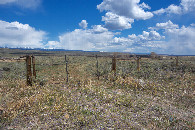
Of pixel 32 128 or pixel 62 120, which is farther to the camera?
pixel 62 120

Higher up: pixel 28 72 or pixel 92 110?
pixel 28 72

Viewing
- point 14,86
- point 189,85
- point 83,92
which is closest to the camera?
point 83,92

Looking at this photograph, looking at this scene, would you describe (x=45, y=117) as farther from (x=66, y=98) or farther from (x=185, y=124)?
(x=185, y=124)

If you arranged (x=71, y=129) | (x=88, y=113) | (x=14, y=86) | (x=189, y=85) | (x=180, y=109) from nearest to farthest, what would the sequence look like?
(x=71, y=129) → (x=88, y=113) → (x=180, y=109) → (x=14, y=86) → (x=189, y=85)

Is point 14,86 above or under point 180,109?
above

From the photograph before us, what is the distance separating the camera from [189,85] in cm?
1188

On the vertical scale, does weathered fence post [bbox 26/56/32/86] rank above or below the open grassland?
above

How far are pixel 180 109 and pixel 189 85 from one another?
5.72 metres

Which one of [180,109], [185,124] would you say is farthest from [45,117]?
[180,109]

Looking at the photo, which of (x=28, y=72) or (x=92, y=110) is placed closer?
(x=92, y=110)

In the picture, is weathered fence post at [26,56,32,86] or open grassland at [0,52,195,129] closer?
open grassland at [0,52,195,129]

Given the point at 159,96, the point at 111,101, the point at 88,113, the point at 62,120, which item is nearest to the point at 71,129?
the point at 62,120

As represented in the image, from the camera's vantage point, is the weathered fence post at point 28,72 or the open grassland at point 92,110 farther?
the weathered fence post at point 28,72

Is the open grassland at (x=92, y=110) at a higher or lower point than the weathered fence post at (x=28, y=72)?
lower
